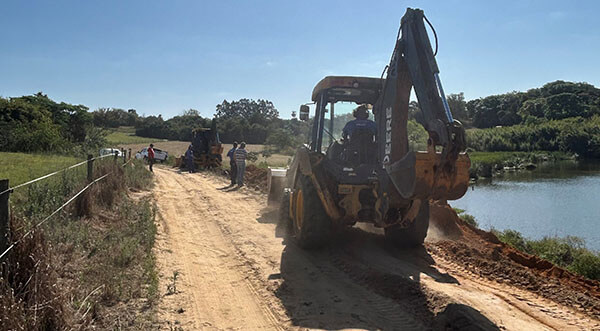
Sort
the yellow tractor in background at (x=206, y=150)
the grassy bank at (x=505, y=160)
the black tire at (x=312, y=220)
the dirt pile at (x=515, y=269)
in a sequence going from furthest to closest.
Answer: the grassy bank at (x=505, y=160) → the yellow tractor in background at (x=206, y=150) → the black tire at (x=312, y=220) → the dirt pile at (x=515, y=269)

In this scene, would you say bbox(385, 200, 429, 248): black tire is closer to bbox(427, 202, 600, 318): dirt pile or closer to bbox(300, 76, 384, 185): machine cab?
bbox(427, 202, 600, 318): dirt pile

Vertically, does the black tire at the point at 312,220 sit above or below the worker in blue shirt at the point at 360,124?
below

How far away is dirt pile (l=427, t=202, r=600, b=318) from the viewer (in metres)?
5.20

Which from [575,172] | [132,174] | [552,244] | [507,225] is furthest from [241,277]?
[575,172]

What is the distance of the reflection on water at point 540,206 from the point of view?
1473 centimetres

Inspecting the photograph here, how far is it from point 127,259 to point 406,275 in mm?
3789

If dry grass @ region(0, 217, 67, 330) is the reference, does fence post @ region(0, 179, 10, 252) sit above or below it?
above

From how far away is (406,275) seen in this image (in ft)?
19.0

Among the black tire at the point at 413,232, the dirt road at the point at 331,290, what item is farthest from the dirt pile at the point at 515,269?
the black tire at the point at 413,232

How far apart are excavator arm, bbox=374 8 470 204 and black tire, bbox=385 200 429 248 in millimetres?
1418

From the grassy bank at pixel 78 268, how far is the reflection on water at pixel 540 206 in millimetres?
11618

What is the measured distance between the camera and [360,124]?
704 cm

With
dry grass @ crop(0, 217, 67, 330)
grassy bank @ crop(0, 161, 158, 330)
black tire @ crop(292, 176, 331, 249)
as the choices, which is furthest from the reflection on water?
dry grass @ crop(0, 217, 67, 330)

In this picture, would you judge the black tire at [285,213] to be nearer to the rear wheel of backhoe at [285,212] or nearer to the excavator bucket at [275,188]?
the rear wheel of backhoe at [285,212]
